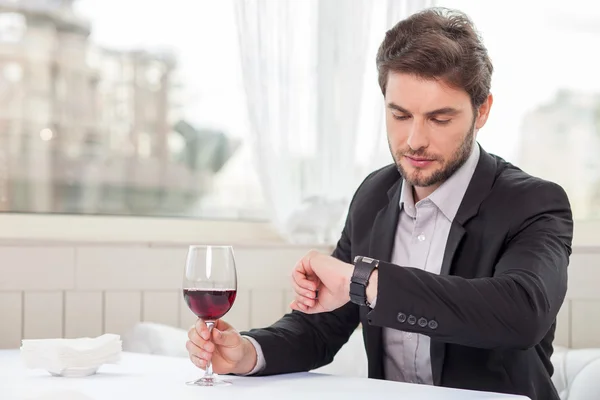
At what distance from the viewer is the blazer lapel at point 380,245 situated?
1.91 m

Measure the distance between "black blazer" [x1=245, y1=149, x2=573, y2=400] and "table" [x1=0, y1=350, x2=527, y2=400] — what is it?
0.11 meters

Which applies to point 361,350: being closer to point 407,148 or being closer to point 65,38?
point 407,148

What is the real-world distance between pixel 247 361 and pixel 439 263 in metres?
0.49

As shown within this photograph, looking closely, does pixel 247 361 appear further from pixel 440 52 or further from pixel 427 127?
pixel 440 52

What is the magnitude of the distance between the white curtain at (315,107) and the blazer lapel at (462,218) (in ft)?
3.66

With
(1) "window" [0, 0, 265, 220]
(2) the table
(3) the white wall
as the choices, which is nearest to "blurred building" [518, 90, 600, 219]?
(3) the white wall

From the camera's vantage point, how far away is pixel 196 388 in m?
1.46

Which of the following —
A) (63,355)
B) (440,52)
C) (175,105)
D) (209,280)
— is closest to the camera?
(209,280)

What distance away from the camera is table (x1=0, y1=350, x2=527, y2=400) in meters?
1.38

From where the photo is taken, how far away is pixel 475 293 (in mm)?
1502

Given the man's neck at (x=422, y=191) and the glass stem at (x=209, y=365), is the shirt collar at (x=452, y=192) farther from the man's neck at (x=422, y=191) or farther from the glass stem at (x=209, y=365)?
the glass stem at (x=209, y=365)

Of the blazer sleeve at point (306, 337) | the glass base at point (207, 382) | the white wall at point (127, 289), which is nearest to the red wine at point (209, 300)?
the glass base at point (207, 382)

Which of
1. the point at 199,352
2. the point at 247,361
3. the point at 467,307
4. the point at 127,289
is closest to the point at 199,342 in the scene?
the point at 199,352

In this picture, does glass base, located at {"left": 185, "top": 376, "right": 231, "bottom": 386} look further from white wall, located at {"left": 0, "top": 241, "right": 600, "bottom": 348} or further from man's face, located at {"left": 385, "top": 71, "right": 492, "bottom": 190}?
white wall, located at {"left": 0, "top": 241, "right": 600, "bottom": 348}
